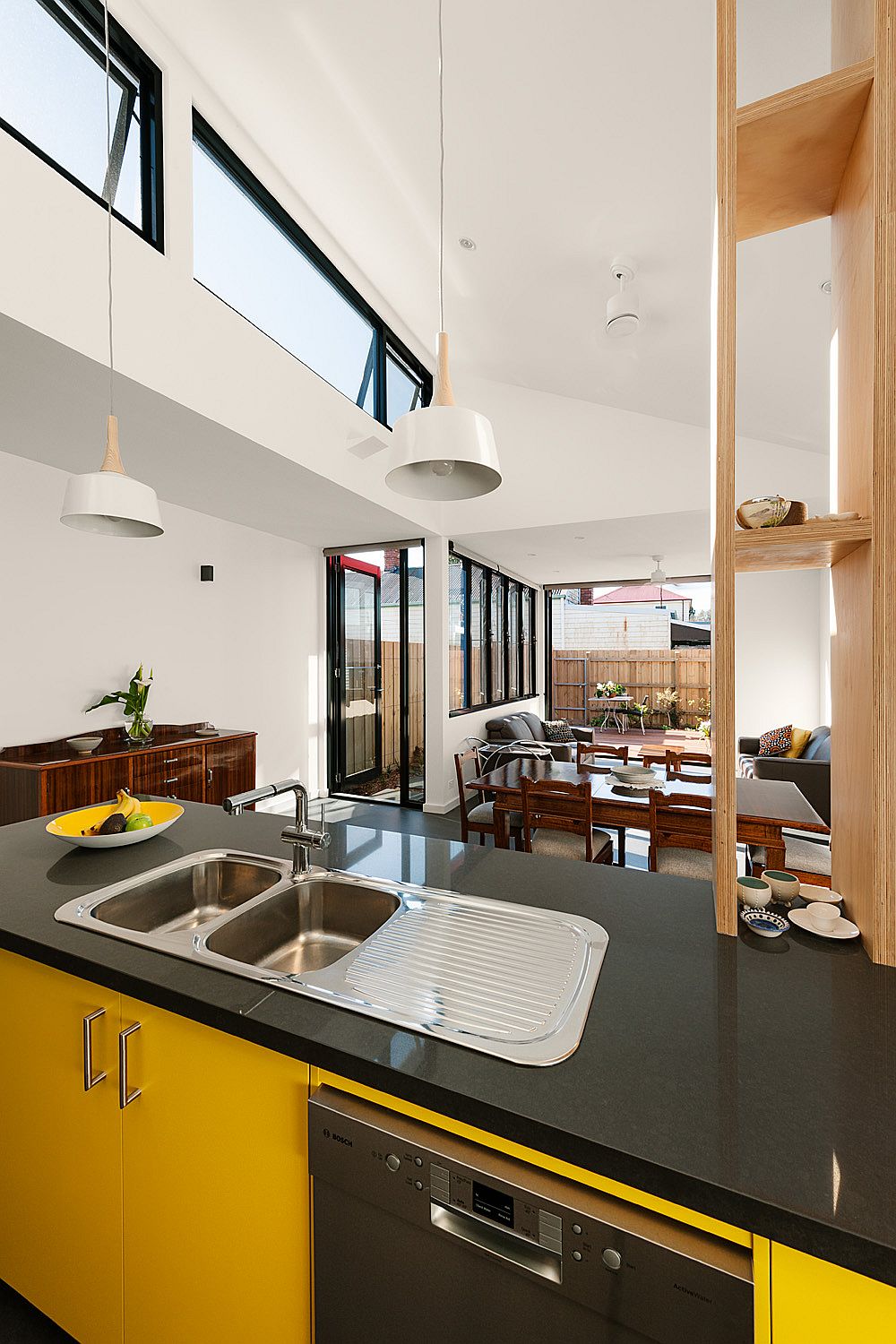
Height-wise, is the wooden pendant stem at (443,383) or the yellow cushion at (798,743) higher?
the wooden pendant stem at (443,383)

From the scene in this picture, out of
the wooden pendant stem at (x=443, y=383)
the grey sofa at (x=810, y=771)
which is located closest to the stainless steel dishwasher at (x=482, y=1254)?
the wooden pendant stem at (x=443, y=383)

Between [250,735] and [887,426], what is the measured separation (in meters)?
4.26

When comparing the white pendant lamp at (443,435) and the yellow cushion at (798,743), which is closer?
the white pendant lamp at (443,435)

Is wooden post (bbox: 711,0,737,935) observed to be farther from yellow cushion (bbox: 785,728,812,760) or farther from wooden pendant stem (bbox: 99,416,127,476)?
yellow cushion (bbox: 785,728,812,760)

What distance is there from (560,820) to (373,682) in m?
3.35

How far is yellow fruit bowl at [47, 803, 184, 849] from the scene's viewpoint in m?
1.56

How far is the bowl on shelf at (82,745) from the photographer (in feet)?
11.0

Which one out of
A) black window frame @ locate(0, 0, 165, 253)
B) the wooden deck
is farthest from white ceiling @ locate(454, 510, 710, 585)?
black window frame @ locate(0, 0, 165, 253)

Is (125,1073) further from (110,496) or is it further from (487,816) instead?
(487,816)

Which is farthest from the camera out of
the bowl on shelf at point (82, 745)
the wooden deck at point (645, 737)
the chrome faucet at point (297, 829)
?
the wooden deck at point (645, 737)

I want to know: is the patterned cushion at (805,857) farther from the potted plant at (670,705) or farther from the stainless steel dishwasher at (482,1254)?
the potted plant at (670,705)

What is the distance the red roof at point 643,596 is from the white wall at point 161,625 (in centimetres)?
805

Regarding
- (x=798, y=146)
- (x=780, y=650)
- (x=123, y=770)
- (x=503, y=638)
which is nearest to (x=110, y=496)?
(x=798, y=146)

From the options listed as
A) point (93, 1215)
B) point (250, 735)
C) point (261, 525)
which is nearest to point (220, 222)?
point (261, 525)
